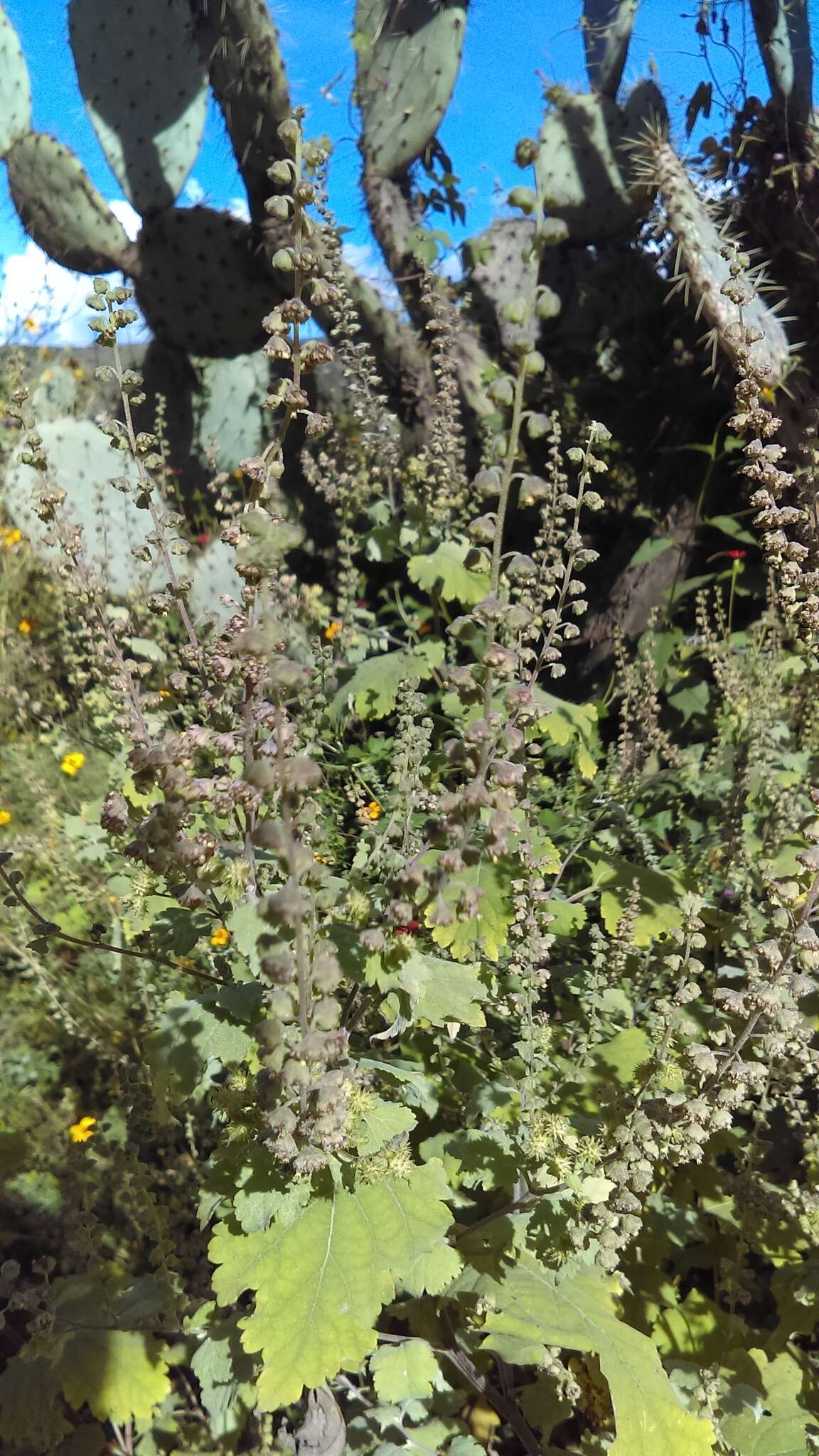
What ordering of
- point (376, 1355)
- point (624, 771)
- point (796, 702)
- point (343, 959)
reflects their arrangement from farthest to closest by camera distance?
point (796, 702)
point (624, 771)
point (376, 1355)
point (343, 959)

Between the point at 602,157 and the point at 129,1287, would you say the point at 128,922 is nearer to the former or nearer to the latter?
the point at 129,1287

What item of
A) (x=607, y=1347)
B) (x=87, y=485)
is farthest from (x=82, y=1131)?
(x=87, y=485)

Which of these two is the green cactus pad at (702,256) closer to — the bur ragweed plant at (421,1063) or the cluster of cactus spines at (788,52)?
the cluster of cactus spines at (788,52)

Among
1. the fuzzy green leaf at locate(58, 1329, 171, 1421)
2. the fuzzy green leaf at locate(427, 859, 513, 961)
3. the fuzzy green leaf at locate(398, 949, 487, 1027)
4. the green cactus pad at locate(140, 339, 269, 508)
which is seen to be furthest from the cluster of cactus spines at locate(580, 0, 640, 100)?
the fuzzy green leaf at locate(58, 1329, 171, 1421)

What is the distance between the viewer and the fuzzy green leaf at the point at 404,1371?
157 cm

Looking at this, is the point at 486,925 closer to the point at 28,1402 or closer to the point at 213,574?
the point at 28,1402

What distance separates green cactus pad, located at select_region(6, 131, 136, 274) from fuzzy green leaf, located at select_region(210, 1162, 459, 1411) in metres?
5.45

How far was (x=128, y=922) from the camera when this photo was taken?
253 centimetres

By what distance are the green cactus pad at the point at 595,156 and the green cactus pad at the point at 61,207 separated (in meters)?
2.54

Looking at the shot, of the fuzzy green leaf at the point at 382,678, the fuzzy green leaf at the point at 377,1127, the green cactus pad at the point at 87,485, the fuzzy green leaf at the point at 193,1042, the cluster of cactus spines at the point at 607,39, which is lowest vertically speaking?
the fuzzy green leaf at the point at 377,1127

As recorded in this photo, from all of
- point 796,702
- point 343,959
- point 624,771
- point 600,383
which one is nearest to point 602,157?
point 600,383

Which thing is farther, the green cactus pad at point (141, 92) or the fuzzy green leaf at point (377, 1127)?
the green cactus pad at point (141, 92)

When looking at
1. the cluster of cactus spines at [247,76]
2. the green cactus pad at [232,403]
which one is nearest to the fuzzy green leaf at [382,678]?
the cluster of cactus spines at [247,76]

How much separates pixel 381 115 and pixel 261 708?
490cm
